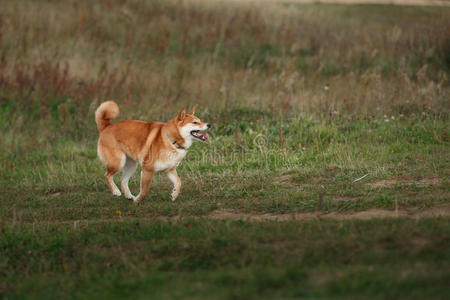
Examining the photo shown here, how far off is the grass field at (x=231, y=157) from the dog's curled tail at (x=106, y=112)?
118 cm

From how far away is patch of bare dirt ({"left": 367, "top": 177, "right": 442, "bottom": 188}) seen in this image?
790 cm

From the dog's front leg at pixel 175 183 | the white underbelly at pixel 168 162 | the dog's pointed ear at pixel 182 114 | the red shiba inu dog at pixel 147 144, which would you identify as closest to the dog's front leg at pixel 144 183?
the red shiba inu dog at pixel 147 144

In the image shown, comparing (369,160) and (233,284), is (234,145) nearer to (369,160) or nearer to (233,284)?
(369,160)

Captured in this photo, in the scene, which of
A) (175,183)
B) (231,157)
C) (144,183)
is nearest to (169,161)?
(175,183)

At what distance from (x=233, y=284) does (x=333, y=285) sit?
0.84 m

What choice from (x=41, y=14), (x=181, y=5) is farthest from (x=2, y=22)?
(x=181, y=5)

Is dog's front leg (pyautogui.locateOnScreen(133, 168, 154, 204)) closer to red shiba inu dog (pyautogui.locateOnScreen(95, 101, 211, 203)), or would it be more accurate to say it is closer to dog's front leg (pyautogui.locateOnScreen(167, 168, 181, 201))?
red shiba inu dog (pyautogui.locateOnScreen(95, 101, 211, 203))

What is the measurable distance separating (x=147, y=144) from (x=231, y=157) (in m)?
2.62

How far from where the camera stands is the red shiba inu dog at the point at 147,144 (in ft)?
25.4

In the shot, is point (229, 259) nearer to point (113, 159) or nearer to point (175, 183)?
point (175, 183)

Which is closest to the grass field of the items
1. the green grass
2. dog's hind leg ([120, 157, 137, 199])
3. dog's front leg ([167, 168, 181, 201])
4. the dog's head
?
the green grass

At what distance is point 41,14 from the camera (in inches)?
677

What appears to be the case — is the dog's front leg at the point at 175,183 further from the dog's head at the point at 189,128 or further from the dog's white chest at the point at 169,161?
the dog's head at the point at 189,128

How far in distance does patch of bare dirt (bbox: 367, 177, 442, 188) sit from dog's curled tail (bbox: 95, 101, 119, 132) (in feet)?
13.1
